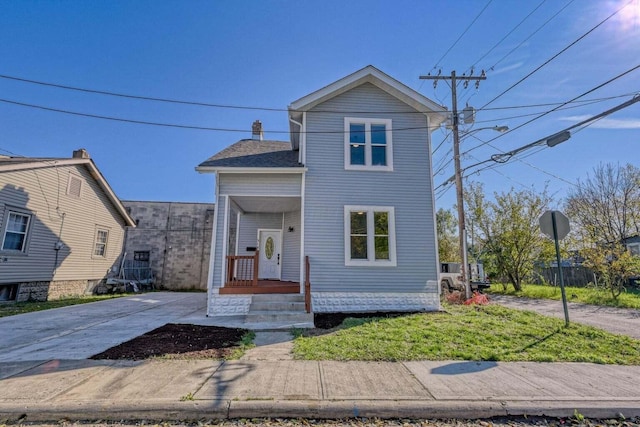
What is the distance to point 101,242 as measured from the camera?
15.8 metres

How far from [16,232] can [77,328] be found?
8025 mm

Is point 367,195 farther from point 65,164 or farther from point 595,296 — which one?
point 65,164

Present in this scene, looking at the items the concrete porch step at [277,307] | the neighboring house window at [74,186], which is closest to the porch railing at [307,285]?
the concrete porch step at [277,307]

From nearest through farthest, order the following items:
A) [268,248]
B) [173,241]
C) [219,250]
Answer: [219,250]
[268,248]
[173,241]

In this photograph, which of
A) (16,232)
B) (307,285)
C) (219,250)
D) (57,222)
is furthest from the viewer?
(57,222)

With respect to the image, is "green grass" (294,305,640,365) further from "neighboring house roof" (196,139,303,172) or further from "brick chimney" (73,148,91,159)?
"brick chimney" (73,148,91,159)

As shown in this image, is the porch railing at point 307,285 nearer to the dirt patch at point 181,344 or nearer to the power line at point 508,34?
the dirt patch at point 181,344

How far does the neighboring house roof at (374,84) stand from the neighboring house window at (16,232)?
446 inches

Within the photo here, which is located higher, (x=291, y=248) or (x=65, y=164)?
(x=65, y=164)

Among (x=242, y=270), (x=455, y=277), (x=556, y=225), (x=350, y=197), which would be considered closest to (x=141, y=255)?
(x=242, y=270)


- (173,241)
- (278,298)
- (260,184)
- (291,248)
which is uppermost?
(260,184)

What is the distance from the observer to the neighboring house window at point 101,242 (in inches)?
605

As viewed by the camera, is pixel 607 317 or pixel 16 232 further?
pixel 16 232

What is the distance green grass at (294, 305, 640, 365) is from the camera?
480cm
